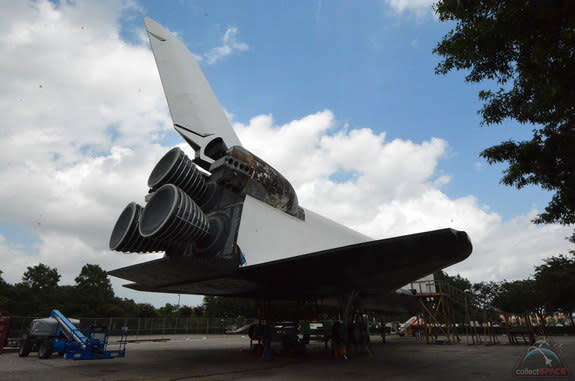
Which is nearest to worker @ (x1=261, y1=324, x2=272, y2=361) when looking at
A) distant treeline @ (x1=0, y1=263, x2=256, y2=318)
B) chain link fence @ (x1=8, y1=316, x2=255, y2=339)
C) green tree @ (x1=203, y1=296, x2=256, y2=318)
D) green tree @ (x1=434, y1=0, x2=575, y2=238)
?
green tree @ (x1=434, y1=0, x2=575, y2=238)

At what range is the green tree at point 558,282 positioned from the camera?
33.8 meters

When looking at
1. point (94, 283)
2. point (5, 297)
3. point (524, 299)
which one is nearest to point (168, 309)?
point (94, 283)

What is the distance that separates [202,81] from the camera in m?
19.4

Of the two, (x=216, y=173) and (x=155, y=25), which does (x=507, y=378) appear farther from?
(x=155, y=25)

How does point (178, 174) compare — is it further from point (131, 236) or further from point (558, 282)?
point (558, 282)

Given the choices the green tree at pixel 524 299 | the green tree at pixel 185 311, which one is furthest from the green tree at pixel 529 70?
the green tree at pixel 185 311

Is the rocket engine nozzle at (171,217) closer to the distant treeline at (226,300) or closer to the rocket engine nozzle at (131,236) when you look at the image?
the rocket engine nozzle at (131,236)

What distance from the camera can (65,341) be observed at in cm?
1281

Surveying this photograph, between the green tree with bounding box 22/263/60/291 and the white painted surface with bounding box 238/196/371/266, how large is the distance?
6507 centimetres

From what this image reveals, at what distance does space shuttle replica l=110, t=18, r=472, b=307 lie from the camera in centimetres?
1070

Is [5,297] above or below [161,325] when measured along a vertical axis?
above

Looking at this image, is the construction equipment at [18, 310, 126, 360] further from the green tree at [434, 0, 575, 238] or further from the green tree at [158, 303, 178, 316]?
the green tree at [158, 303, 178, 316]

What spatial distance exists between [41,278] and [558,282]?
260 feet

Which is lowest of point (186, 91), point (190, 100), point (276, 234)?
point (276, 234)
